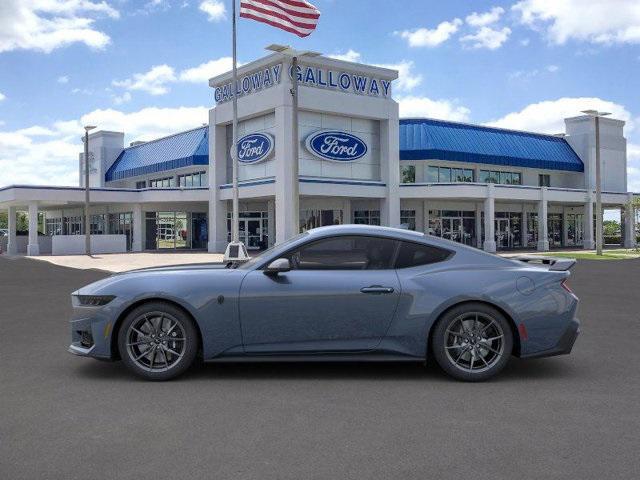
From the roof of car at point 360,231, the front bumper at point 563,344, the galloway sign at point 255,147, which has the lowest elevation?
the front bumper at point 563,344

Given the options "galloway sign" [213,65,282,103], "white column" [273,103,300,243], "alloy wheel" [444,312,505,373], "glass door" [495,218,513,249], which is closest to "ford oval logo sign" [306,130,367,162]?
"white column" [273,103,300,243]

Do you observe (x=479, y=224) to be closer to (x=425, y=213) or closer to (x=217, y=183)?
(x=425, y=213)

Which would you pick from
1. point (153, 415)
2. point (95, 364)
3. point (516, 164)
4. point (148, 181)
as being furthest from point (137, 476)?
point (148, 181)

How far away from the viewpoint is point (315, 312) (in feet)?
18.9

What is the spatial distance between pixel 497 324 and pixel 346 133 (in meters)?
31.5

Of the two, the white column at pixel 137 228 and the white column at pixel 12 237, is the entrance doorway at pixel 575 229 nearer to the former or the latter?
the white column at pixel 137 228

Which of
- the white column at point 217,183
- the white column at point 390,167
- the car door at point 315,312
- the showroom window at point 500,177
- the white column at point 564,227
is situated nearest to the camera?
the car door at point 315,312

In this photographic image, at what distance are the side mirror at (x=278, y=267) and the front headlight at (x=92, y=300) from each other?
4.70 ft

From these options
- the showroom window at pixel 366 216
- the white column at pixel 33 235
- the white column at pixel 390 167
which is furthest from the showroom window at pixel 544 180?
the white column at pixel 33 235

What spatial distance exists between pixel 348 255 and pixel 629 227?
158 ft

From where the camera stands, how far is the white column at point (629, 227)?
1822 inches

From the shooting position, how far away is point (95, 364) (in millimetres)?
6602

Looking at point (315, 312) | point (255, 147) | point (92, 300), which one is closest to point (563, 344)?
point (315, 312)

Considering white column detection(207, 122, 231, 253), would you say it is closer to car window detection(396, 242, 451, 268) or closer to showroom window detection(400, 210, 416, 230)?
showroom window detection(400, 210, 416, 230)
